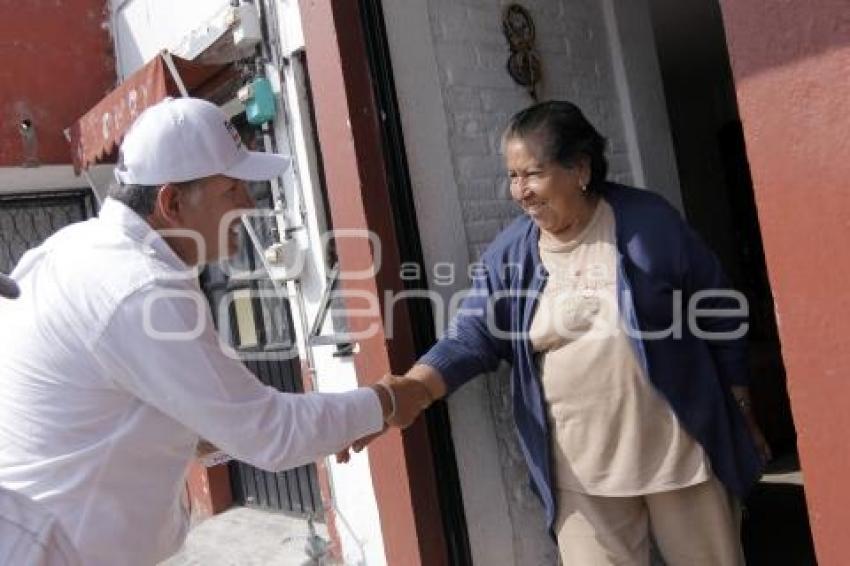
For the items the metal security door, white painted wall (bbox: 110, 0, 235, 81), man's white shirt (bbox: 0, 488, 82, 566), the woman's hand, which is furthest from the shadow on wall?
the metal security door

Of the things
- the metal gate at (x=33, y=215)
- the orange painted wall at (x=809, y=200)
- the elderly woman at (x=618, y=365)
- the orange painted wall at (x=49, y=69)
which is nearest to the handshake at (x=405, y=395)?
the elderly woman at (x=618, y=365)

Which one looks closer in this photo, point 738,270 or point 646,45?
point 646,45

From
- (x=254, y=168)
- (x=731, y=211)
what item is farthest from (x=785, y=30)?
(x=731, y=211)

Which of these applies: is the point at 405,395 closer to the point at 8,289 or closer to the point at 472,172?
the point at 472,172

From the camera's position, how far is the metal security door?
16.6 feet

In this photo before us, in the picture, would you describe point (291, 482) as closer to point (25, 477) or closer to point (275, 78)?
point (275, 78)

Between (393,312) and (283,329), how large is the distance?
2311 millimetres

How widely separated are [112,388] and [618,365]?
1.42 metres

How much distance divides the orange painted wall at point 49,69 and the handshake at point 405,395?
14.0ft

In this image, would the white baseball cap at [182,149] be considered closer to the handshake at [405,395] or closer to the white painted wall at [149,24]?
the handshake at [405,395]

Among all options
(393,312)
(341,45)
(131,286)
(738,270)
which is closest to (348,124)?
(341,45)

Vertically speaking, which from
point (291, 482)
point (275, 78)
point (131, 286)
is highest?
point (275, 78)

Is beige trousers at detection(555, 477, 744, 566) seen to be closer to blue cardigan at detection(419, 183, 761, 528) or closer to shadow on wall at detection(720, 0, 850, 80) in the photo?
blue cardigan at detection(419, 183, 761, 528)

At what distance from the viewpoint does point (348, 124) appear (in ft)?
9.37
